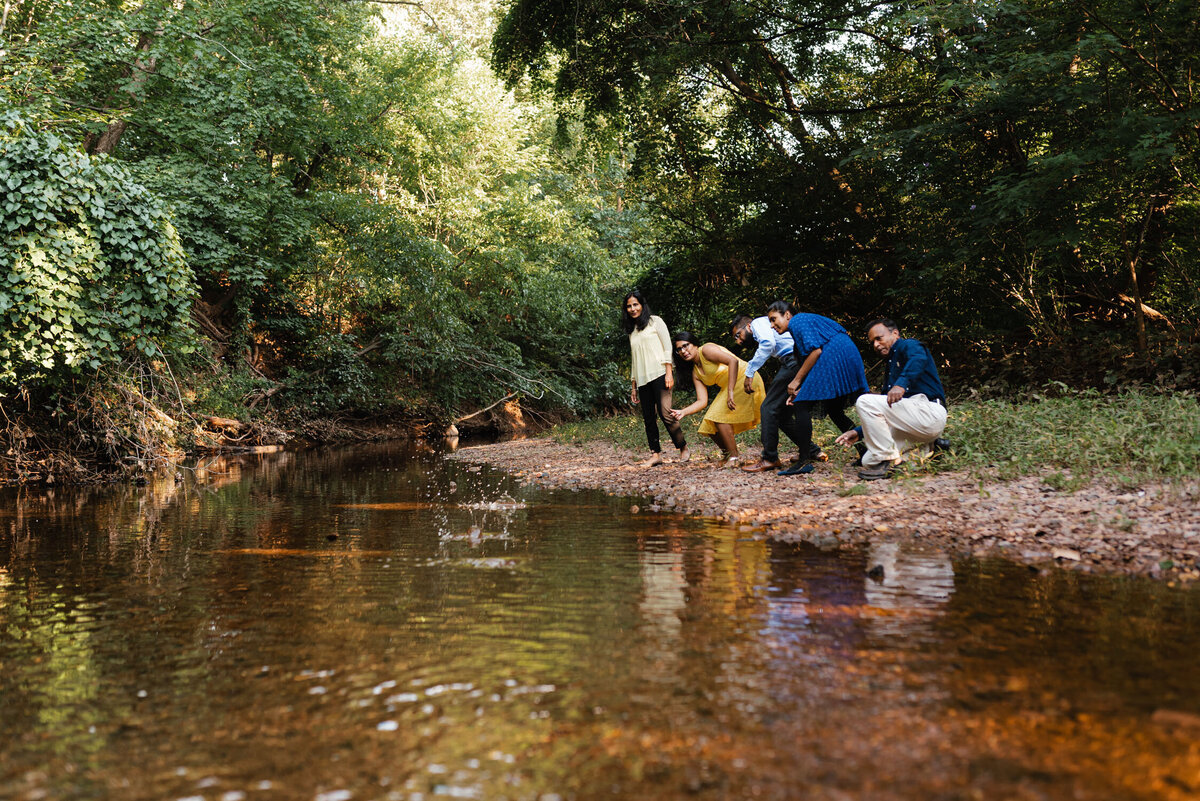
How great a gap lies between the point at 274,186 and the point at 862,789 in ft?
68.0

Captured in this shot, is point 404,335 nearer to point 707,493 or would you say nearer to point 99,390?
point 99,390

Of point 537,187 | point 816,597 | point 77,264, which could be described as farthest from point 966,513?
point 537,187

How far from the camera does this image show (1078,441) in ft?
26.2

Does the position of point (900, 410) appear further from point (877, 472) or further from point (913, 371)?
point (877, 472)

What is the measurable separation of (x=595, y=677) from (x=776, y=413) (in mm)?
6850

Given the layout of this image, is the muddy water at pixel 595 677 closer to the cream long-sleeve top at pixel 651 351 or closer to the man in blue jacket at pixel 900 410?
the man in blue jacket at pixel 900 410

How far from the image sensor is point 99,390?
41.9ft

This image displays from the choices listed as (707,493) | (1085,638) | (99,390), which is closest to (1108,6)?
(707,493)

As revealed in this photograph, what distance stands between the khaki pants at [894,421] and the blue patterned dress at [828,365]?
60 cm

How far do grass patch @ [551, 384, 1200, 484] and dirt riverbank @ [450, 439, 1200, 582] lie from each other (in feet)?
1.14

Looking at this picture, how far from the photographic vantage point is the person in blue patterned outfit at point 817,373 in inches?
367

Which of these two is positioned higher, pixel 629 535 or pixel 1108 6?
pixel 1108 6

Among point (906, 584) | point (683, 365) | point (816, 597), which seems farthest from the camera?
point (683, 365)

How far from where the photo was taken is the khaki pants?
8.61 m
